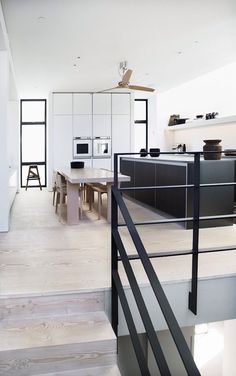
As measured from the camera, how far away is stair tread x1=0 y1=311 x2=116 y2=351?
2156 mm

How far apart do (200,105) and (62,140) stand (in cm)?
380

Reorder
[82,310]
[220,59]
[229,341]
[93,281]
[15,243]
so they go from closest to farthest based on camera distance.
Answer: [82,310] → [93,281] → [15,243] → [229,341] → [220,59]

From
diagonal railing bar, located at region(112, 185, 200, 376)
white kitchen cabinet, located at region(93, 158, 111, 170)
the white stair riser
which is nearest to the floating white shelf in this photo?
white kitchen cabinet, located at region(93, 158, 111, 170)

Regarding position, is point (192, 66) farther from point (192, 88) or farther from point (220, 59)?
point (192, 88)

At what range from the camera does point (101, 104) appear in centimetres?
944

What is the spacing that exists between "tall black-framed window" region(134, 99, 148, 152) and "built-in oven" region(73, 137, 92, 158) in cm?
181

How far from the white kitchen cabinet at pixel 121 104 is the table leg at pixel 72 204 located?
5.03m

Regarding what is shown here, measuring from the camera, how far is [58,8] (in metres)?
3.98

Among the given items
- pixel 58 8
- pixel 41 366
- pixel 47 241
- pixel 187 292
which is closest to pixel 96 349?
pixel 41 366

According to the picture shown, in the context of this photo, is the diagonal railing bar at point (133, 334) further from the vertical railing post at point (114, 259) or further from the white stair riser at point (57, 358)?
the white stair riser at point (57, 358)

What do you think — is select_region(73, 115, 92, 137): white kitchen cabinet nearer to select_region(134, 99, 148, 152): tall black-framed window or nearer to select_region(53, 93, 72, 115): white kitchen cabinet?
select_region(53, 93, 72, 115): white kitchen cabinet

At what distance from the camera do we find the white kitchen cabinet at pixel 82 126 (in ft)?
30.7

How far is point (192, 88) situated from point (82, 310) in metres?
8.41

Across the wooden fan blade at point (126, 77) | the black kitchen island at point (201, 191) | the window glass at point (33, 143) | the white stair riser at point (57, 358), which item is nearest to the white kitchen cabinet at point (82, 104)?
the window glass at point (33, 143)
